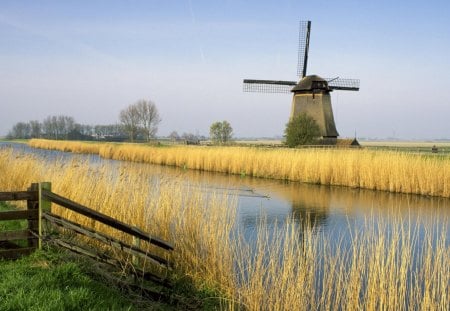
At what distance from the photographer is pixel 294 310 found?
12.0 ft

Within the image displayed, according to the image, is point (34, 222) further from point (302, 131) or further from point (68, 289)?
point (302, 131)

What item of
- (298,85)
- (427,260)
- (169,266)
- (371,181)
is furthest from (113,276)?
(298,85)

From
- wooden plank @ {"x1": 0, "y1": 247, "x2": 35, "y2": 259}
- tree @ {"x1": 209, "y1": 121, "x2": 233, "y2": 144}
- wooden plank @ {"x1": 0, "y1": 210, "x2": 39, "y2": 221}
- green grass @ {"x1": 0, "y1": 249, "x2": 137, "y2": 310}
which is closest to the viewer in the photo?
green grass @ {"x1": 0, "y1": 249, "x2": 137, "y2": 310}

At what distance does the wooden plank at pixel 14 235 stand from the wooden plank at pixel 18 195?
1.22ft

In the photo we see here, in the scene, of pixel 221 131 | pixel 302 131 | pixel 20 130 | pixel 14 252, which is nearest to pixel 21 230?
pixel 14 252

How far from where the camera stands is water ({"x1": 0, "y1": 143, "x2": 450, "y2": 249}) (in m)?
9.16

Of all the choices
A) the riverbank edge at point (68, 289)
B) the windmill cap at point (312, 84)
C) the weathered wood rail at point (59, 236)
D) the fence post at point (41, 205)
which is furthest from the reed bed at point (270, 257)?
the windmill cap at point (312, 84)

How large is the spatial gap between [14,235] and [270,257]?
112 inches

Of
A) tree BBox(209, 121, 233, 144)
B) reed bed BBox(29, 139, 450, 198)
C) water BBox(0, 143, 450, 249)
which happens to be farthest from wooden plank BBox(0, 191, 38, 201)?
tree BBox(209, 121, 233, 144)

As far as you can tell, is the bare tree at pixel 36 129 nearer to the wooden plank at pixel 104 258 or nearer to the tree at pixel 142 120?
the tree at pixel 142 120

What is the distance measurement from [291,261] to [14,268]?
2.73m

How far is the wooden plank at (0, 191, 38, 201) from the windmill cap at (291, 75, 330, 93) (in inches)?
1020

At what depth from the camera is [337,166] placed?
1599 centimetres

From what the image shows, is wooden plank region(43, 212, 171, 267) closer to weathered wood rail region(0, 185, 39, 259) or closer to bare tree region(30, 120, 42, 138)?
weathered wood rail region(0, 185, 39, 259)
